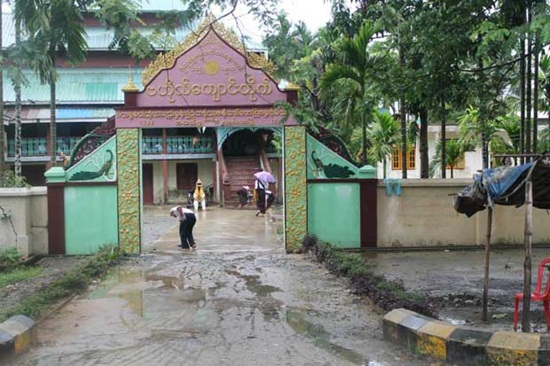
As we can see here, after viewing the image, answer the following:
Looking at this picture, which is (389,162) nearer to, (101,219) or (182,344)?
(101,219)

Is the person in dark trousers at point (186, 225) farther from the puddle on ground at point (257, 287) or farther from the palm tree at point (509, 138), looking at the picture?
the palm tree at point (509, 138)

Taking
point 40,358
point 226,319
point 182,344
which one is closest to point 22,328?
point 40,358

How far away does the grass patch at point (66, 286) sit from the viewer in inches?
286

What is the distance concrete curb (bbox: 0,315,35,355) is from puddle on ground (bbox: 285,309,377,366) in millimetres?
2890

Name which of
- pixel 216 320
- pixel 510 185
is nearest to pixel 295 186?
pixel 216 320

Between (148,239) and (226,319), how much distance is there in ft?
29.1

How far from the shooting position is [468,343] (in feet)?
18.6

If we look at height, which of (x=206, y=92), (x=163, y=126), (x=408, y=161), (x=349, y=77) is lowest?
(x=408, y=161)

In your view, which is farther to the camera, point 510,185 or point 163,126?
point 163,126

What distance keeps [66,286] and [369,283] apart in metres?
4.36

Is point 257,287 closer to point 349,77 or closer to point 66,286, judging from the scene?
point 66,286

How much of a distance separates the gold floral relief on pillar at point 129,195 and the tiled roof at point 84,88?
676 inches

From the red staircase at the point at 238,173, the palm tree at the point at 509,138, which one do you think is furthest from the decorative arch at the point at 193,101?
the red staircase at the point at 238,173

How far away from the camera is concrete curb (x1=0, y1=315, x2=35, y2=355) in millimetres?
5996
